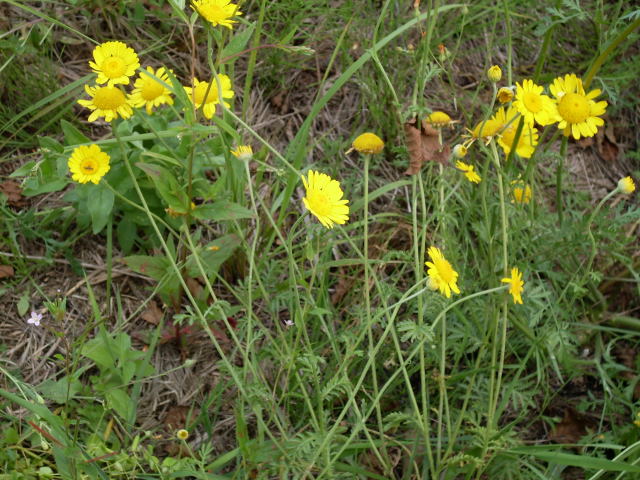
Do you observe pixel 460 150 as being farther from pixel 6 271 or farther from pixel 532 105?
pixel 6 271

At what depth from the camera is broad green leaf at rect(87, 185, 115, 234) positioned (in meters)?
1.73

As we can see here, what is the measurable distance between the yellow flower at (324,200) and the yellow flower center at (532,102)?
0.48 metres

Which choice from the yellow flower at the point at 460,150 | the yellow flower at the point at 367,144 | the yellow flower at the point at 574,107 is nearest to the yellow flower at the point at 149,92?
the yellow flower at the point at 367,144

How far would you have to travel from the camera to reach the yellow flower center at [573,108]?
1.58 meters

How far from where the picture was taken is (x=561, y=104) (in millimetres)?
1587

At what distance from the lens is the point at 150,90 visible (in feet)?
5.47

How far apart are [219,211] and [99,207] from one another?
32 centimetres

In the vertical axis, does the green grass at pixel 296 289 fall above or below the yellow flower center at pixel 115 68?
below

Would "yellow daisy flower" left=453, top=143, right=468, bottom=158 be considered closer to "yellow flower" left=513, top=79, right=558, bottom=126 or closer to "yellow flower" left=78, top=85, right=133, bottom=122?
"yellow flower" left=513, top=79, right=558, bottom=126

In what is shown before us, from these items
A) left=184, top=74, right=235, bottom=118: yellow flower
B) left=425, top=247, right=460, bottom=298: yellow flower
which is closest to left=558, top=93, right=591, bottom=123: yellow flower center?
left=425, top=247, right=460, bottom=298: yellow flower

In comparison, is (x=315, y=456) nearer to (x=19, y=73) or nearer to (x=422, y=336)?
(x=422, y=336)

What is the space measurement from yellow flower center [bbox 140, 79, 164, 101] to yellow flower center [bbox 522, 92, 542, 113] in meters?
0.88

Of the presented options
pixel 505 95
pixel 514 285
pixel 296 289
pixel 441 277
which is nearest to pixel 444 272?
pixel 441 277

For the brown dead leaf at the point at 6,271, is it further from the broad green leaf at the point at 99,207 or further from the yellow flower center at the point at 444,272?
the yellow flower center at the point at 444,272
